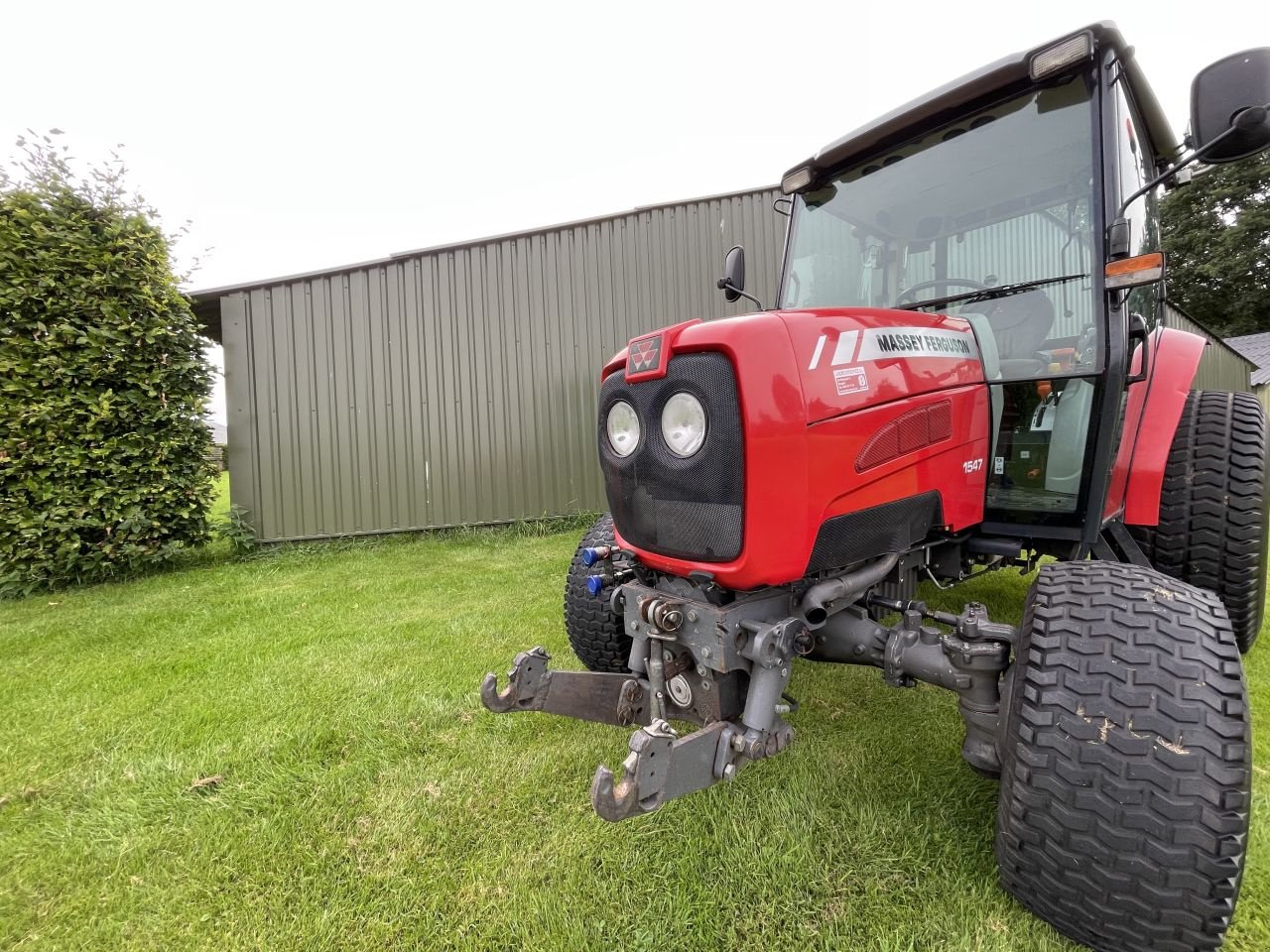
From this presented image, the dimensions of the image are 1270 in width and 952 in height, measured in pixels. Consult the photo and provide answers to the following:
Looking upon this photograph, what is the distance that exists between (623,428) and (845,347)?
0.63 meters

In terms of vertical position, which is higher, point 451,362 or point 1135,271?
point 451,362

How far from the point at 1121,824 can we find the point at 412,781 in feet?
6.42

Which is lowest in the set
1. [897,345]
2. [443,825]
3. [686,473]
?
[443,825]

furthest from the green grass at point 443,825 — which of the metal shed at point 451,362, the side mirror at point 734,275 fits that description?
the metal shed at point 451,362

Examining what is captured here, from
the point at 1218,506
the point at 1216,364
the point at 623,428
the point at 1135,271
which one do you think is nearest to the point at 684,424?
the point at 623,428

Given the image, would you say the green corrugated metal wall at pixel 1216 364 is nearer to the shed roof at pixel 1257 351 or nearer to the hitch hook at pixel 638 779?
the shed roof at pixel 1257 351

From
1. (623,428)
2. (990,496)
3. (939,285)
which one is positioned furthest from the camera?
(939,285)

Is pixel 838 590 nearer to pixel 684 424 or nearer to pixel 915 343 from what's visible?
pixel 684 424

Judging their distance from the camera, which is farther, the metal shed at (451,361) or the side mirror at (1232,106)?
the metal shed at (451,361)

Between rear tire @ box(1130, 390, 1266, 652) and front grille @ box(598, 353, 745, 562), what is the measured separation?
208 centimetres

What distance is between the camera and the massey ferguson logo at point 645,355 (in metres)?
1.53

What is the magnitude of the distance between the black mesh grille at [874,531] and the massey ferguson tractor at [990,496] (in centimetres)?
1

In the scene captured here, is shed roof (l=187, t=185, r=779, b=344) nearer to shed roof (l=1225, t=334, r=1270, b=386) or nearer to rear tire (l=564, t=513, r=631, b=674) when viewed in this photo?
rear tire (l=564, t=513, r=631, b=674)

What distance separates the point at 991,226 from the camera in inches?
84.8
